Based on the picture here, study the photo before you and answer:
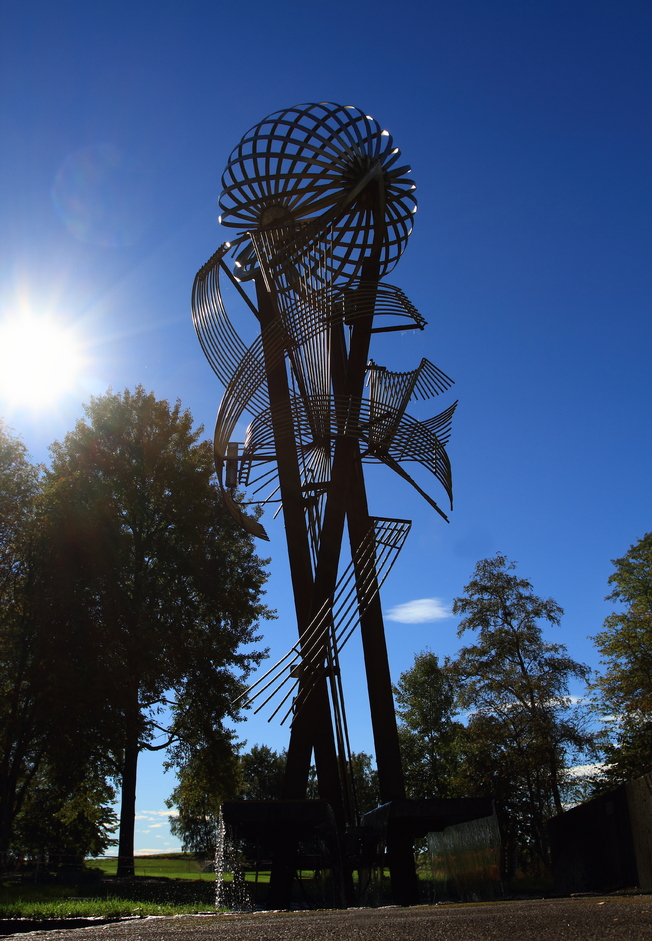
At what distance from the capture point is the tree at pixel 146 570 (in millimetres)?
17844

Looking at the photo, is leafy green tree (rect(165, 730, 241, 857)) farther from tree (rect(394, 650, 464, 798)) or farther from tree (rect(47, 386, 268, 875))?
tree (rect(394, 650, 464, 798))

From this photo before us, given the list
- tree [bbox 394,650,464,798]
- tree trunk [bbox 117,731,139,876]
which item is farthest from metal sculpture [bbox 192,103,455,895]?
tree [bbox 394,650,464,798]

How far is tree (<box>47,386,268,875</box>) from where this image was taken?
58.5 feet

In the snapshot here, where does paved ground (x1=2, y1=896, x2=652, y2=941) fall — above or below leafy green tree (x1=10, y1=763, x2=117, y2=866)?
below

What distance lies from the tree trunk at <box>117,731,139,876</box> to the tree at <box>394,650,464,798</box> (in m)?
14.7

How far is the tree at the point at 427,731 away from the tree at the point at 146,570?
12372 mm

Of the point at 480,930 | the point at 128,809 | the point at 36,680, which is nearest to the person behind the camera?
the point at 480,930

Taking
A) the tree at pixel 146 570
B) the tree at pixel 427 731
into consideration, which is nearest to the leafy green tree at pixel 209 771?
the tree at pixel 146 570

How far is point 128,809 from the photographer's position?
60.3ft

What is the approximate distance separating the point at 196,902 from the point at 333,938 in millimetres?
12379

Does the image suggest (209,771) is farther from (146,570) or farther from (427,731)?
(427,731)

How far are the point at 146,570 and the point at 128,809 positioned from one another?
6.09 m

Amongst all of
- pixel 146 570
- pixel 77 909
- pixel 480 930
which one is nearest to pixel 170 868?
pixel 146 570

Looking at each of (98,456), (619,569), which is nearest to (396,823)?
(98,456)
